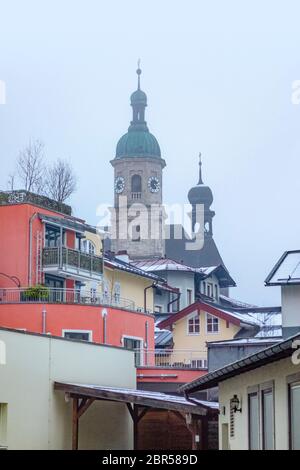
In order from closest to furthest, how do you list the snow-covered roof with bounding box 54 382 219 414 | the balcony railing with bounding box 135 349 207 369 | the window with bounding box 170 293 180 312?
the snow-covered roof with bounding box 54 382 219 414 < the balcony railing with bounding box 135 349 207 369 < the window with bounding box 170 293 180 312

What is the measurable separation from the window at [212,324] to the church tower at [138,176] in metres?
53.3

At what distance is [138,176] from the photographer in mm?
116250

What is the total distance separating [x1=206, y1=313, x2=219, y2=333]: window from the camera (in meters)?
57.4

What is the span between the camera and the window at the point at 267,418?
1797 centimetres

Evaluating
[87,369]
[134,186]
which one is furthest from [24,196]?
[134,186]

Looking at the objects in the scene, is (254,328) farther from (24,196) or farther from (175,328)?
(24,196)

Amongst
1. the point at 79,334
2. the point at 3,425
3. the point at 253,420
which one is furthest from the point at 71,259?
the point at 253,420

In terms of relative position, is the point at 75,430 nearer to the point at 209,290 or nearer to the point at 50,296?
the point at 50,296

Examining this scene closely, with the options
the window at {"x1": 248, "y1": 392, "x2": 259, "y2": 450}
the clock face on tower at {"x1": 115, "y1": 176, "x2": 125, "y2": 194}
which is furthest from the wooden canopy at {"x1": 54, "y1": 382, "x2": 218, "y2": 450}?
the clock face on tower at {"x1": 115, "y1": 176, "x2": 125, "y2": 194}

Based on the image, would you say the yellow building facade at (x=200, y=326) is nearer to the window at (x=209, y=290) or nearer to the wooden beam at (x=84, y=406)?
the window at (x=209, y=290)

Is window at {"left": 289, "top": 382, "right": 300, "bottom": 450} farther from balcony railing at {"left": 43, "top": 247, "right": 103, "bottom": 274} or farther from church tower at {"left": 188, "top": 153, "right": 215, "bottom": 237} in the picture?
church tower at {"left": 188, "top": 153, "right": 215, "bottom": 237}

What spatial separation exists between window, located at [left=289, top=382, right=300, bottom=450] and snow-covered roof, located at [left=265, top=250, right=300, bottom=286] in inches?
708

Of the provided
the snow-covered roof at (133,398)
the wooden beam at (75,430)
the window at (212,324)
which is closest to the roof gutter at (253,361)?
the snow-covered roof at (133,398)

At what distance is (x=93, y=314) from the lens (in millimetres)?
42125
